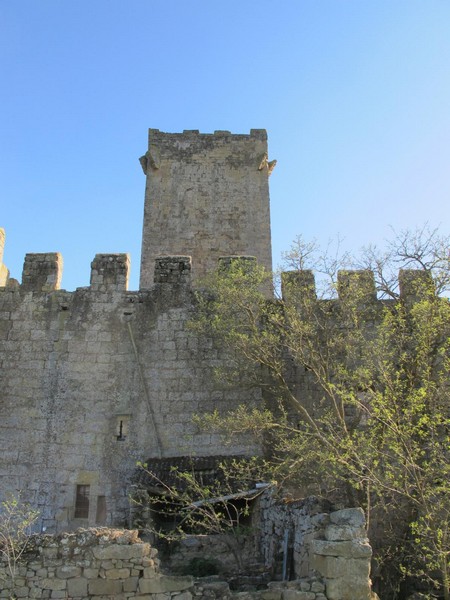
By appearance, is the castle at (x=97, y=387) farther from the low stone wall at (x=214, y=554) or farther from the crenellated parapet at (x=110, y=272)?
the low stone wall at (x=214, y=554)

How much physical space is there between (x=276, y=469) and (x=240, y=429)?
121 centimetres

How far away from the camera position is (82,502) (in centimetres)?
1024

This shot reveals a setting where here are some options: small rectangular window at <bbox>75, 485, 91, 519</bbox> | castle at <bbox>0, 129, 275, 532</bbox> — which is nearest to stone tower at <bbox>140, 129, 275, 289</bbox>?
castle at <bbox>0, 129, 275, 532</bbox>

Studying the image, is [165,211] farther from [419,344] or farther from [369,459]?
[369,459]

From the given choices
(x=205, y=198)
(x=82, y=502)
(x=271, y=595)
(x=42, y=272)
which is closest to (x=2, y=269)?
(x=42, y=272)

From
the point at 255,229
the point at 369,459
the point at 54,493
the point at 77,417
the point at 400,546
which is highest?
the point at 255,229

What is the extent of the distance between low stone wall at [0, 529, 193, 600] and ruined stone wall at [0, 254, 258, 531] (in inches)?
126

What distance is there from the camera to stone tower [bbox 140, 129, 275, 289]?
16891 millimetres

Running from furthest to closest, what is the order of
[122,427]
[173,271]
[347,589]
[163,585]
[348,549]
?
1. [173,271]
2. [122,427]
3. [163,585]
4. [348,549]
5. [347,589]

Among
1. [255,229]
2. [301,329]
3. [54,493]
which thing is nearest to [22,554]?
[54,493]

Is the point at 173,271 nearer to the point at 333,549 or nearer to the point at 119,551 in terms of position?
the point at 119,551

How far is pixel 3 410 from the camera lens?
10.8 m

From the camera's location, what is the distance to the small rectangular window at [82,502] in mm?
10188

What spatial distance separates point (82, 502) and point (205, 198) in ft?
33.7
